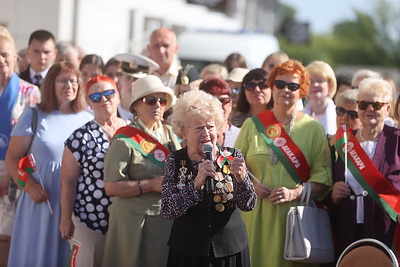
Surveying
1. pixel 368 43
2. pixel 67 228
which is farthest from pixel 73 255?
pixel 368 43

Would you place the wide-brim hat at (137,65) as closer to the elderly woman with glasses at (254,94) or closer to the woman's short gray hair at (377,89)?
the elderly woman with glasses at (254,94)

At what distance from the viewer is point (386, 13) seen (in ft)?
262

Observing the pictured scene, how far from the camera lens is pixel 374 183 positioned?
21.4ft

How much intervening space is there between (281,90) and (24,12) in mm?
10803

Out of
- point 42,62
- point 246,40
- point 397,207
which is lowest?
point 397,207

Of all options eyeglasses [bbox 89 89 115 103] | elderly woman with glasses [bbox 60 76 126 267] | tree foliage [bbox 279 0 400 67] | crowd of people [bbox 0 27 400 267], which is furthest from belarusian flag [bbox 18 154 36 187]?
tree foliage [bbox 279 0 400 67]

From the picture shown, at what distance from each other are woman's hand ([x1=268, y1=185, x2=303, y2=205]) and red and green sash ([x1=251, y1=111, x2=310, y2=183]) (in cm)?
15

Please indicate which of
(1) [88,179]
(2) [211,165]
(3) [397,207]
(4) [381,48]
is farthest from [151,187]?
(4) [381,48]

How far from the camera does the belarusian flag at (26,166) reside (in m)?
7.14

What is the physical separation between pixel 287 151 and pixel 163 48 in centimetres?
286

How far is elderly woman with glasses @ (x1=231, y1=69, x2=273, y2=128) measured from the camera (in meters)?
7.66

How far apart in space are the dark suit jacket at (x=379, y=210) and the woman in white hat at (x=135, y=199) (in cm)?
137

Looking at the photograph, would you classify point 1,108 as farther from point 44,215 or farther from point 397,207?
point 397,207

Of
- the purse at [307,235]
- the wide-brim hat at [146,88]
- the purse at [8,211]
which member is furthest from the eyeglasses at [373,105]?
the purse at [8,211]
